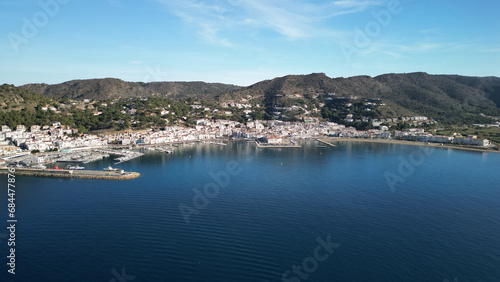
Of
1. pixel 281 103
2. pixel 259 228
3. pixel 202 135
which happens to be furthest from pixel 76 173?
pixel 281 103

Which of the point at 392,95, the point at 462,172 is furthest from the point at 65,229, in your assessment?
the point at 392,95

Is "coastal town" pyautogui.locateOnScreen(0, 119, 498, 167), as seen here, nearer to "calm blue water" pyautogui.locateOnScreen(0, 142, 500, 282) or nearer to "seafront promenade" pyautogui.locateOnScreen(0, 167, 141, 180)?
"seafront promenade" pyautogui.locateOnScreen(0, 167, 141, 180)

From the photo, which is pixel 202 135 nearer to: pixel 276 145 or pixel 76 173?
pixel 276 145

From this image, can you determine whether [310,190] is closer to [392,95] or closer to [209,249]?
[209,249]

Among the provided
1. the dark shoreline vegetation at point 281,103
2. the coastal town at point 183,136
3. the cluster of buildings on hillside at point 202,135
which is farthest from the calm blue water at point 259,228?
the dark shoreline vegetation at point 281,103

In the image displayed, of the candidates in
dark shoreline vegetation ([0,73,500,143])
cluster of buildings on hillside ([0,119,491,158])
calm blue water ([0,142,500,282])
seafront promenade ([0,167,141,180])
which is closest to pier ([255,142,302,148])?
cluster of buildings on hillside ([0,119,491,158])
